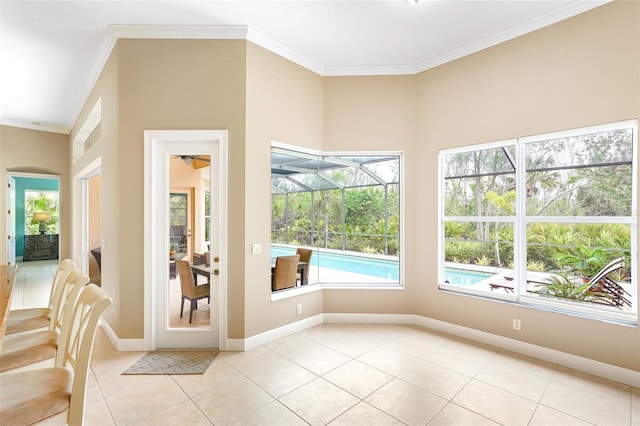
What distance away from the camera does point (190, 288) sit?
3.31 m

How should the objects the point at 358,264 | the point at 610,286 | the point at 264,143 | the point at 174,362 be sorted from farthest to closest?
the point at 358,264
the point at 264,143
the point at 174,362
the point at 610,286

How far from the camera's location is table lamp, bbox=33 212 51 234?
30.3 ft

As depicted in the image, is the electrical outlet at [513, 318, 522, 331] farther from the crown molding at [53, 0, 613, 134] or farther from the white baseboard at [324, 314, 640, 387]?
the crown molding at [53, 0, 613, 134]

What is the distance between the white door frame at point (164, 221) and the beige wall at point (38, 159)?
16.6 feet

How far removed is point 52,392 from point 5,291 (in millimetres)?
1236

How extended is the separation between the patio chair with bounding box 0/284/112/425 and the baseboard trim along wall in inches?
69.6

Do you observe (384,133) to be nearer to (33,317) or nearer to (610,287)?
(610,287)

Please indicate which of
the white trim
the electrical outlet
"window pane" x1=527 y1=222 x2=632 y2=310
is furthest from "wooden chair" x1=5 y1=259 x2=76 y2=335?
"window pane" x1=527 y1=222 x2=632 y2=310

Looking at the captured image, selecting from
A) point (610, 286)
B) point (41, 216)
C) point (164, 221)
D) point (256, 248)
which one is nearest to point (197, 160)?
point (164, 221)

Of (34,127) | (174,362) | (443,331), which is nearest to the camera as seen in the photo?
(174,362)

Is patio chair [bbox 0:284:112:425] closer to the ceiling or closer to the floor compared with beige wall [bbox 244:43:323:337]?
closer to the floor

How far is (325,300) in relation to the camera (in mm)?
4031

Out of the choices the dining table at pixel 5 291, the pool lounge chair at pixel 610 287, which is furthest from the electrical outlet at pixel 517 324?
the dining table at pixel 5 291

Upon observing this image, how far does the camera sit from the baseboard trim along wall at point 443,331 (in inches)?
104
